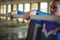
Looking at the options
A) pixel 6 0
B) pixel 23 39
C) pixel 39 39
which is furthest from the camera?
pixel 6 0

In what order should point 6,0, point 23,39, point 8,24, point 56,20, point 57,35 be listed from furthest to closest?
point 6,0, point 8,24, point 23,39, point 57,35, point 56,20

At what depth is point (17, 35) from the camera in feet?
4.52

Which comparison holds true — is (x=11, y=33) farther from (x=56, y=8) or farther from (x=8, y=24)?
(x=56, y=8)

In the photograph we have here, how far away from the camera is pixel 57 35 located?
2.14 ft

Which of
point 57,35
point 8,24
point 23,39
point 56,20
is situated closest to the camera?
point 56,20

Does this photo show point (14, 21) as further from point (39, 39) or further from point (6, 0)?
point (39, 39)

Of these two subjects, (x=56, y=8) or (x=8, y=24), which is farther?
(x=8, y=24)

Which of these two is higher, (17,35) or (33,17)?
(33,17)

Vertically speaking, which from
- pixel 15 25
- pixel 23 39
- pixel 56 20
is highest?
pixel 56 20

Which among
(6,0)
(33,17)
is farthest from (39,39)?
(6,0)

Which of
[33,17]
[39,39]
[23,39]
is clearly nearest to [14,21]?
[23,39]

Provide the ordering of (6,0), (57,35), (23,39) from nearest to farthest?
(57,35) < (23,39) < (6,0)

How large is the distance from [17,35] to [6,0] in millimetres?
599

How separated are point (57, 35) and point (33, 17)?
18 centimetres
